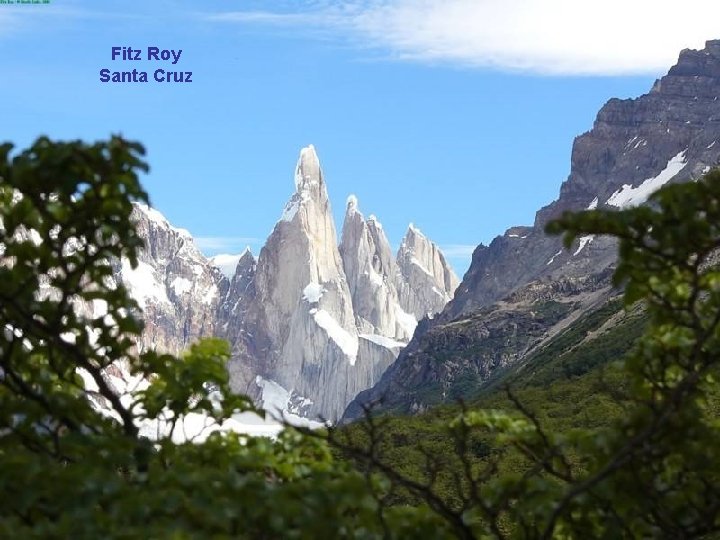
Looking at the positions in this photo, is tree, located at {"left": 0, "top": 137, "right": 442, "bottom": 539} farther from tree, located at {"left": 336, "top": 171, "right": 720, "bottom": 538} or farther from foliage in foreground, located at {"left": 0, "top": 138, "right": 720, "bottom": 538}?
tree, located at {"left": 336, "top": 171, "right": 720, "bottom": 538}

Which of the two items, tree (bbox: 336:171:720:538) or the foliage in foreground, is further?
tree (bbox: 336:171:720:538)

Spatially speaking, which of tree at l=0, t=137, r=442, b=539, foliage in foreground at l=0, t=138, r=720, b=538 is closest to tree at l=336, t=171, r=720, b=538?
foliage in foreground at l=0, t=138, r=720, b=538

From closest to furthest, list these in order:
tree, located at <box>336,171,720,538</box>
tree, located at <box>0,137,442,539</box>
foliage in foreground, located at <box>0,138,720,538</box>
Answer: tree, located at <box>0,137,442,539</box>, foliage in foreground, located at <box>0,138,720,538</box>, tree, located at <box>336,171,720,538</box>

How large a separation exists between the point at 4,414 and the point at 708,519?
15.1ft

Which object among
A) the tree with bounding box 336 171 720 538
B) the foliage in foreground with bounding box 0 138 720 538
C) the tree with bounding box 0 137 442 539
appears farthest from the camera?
the tree with bounding box 336 171 720 538

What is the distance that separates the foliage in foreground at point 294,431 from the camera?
19.3ft

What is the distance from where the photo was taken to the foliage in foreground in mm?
5879

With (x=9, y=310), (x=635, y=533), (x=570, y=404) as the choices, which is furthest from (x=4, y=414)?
(x=570, y=404)

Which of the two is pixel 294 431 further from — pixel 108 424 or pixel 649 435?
pixel 649 435

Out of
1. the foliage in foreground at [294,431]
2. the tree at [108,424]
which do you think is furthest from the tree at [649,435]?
the tree at [108,424]

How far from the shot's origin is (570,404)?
75188 millimetres

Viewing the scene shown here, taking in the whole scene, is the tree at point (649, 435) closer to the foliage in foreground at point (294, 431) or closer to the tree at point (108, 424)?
the foliage in foreground at point (294, 431)

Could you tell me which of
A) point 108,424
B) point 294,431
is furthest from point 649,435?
point 108,424

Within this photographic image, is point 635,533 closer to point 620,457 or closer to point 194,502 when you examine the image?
point 620,457
